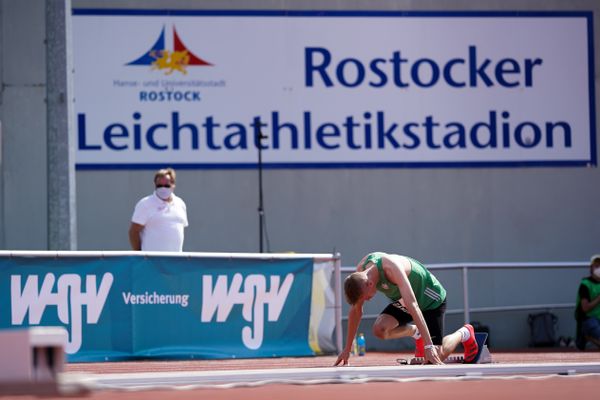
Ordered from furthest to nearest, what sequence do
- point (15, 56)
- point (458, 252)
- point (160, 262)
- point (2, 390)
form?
point (458, 252)
point (15, 56)
point (160, 262)
point (2, 390)

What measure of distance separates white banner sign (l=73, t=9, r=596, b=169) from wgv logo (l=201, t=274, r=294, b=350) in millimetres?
5491

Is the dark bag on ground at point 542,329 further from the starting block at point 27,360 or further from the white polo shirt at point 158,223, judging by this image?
the starting block at point 27,360

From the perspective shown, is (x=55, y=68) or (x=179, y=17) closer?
(x=55, y=68)

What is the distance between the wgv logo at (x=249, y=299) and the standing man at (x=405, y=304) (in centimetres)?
229

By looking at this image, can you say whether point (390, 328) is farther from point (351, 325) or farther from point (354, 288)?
point (354, 288)

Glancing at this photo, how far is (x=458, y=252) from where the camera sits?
19141 millimetres

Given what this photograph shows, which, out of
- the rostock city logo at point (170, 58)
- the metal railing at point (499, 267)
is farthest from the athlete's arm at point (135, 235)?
the rostock city logo at point (170, 58)

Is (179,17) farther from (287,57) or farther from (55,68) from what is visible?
(55,68)

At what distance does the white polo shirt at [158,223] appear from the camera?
13500 mm

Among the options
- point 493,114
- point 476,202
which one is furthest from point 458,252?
point 493,114

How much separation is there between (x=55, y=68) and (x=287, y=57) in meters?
5.36

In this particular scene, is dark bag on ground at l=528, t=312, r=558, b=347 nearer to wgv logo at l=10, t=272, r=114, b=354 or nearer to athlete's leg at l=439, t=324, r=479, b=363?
athlete's leg at l=439, t=324, r=479, b=363

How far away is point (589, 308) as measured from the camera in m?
16.3

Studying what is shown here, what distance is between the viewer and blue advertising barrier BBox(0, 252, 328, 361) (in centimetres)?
1216
